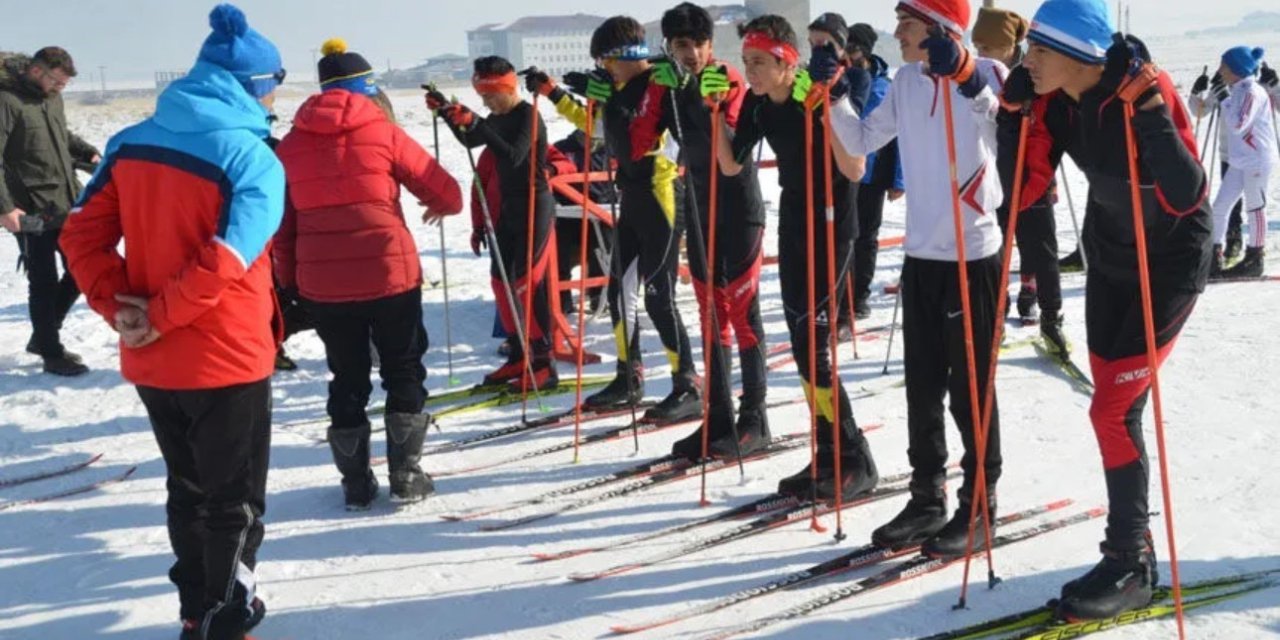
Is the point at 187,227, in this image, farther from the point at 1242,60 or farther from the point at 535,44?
the point at 535,44

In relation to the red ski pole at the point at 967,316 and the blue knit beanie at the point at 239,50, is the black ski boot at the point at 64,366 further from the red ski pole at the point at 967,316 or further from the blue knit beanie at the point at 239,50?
the red ski pole at the point at 967,316

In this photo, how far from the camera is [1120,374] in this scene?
10.9 ft

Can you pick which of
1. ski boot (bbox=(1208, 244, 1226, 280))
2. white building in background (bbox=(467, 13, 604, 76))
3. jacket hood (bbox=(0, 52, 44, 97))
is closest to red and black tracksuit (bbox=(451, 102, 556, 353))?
jacket hood (bbox=(0, 52, 44, 97))

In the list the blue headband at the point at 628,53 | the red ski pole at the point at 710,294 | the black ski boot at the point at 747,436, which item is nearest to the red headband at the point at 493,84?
the blue headband at the point at 628,53

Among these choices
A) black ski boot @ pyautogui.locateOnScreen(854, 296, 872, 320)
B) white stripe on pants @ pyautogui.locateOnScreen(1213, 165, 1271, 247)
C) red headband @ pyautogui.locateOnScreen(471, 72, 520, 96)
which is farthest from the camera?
white stripe on pants @ pyautogui.locateOnScreen(1213, 165, 1271, 247)

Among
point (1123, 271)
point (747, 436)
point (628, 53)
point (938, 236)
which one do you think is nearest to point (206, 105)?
point (938, 236)

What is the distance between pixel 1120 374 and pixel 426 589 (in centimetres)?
233

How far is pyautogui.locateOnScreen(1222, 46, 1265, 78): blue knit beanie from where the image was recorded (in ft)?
27.9

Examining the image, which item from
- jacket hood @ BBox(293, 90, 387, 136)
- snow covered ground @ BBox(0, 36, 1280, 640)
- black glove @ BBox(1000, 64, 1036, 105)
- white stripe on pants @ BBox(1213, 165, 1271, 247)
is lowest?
snow covered ground @ BBox(0, 36, 1280, 640)

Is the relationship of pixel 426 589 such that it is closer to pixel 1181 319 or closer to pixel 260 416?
pixel 260 416

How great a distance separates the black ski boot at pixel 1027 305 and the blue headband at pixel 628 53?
3.31 metres

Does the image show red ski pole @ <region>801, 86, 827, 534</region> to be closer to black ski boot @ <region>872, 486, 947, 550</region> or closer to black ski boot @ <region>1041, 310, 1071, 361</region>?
black ski boot @ <region>872, 486, 947, 550</region>

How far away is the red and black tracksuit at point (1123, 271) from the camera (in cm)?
323

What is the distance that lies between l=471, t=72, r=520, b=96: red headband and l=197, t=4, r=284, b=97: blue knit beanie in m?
2.71
